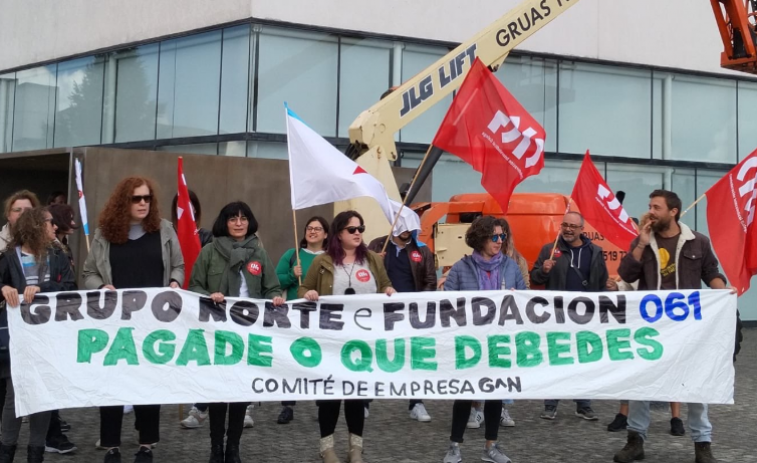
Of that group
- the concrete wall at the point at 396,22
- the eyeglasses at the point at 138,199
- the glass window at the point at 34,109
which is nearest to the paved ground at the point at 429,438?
the eyeglasses at the point at 138,199

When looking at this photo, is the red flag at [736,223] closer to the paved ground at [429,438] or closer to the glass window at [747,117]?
the paved ground at [429,438]

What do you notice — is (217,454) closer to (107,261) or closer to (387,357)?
(387,357)

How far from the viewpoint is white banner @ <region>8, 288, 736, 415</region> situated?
718 cm

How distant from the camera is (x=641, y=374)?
7.64 m

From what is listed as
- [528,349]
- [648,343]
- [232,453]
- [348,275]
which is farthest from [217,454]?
[648,343]

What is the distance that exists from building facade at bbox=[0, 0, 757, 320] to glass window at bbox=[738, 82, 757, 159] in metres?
0.04

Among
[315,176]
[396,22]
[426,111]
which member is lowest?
[315,176]

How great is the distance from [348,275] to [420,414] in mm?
2649

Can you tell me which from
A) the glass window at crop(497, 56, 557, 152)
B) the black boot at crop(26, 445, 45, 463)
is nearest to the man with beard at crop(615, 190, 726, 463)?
the black boot at crop(26, 445, 45, 463)

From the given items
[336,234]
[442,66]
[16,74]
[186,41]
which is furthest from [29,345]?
[16,74]

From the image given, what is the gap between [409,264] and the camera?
384 inches

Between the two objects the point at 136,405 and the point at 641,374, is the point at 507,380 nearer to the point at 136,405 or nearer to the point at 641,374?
the point at 641,374

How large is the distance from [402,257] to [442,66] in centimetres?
520

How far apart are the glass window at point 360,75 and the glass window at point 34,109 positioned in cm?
738
